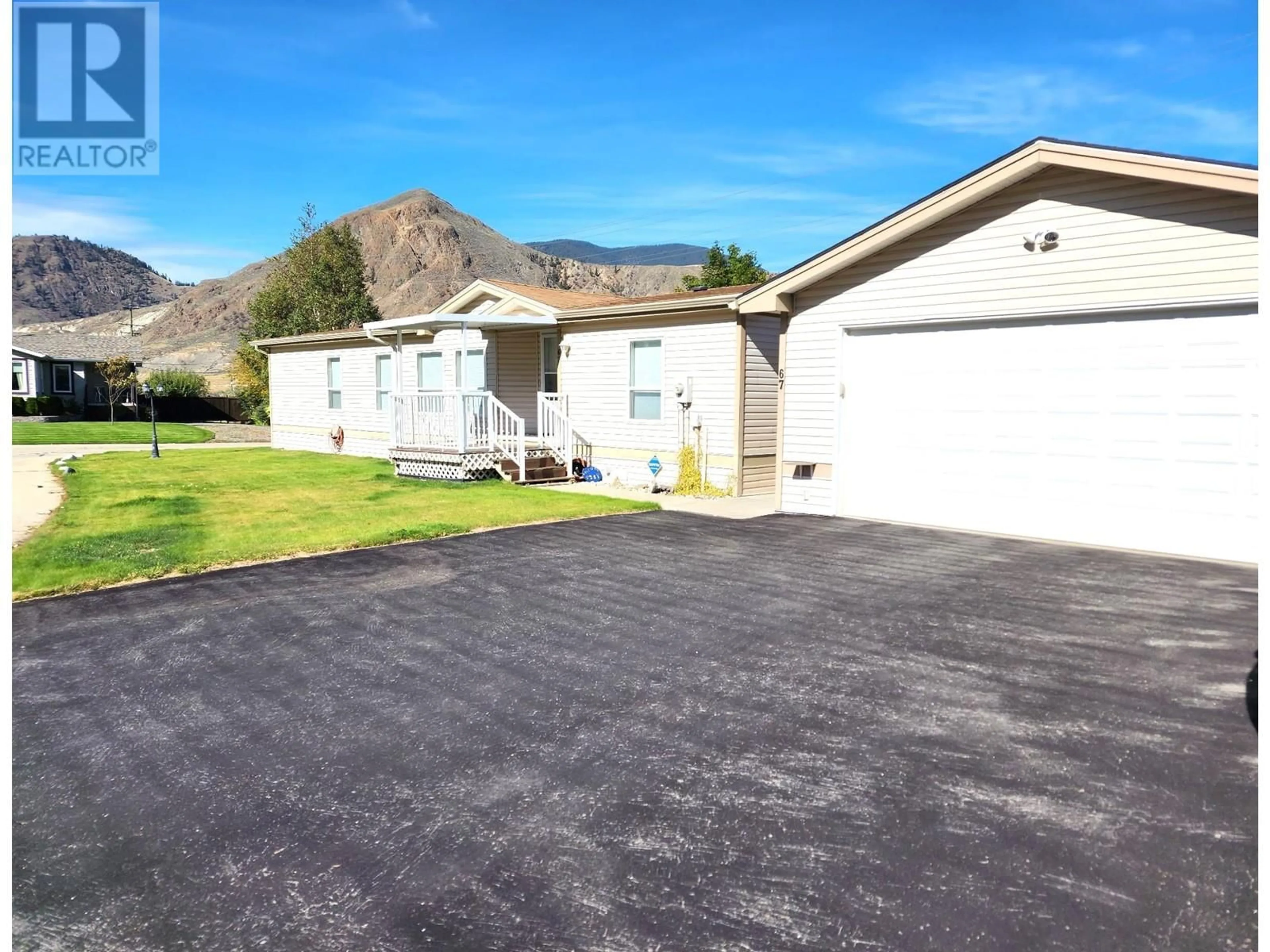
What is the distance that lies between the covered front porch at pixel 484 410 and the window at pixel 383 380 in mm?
2166

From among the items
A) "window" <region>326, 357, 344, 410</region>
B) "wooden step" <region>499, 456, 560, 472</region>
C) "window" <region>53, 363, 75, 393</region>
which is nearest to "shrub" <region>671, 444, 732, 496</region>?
"wooden step" <region>499, 456, 560, 472</region>

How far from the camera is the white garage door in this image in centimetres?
824

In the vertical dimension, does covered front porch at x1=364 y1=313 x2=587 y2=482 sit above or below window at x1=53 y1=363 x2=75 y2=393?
below

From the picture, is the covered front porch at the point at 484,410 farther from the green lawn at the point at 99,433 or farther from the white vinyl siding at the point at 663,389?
the green lawn at the point at 99,433

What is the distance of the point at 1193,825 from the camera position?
10.8 ft

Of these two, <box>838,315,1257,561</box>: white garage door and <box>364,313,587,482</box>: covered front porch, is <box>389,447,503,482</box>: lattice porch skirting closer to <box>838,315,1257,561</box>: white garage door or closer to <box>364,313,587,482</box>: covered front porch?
<box>364,313,587,482</box>: covered front porch

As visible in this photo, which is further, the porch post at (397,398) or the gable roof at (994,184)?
the porch post at (397,398)

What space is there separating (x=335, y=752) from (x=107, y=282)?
6370 inches

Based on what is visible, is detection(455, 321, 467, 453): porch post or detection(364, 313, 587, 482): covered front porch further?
detection(364, 313, 587, 482): covered front porch

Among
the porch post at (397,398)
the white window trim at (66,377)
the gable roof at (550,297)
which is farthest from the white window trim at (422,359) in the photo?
the white window trim at (66,377)

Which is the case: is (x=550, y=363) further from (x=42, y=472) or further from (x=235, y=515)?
(x=42, y=472)

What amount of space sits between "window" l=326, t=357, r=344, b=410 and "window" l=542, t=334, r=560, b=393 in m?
8.12

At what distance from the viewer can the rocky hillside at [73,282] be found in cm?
12669

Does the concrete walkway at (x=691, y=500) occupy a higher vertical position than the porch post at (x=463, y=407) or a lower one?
lower
